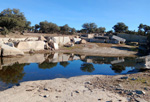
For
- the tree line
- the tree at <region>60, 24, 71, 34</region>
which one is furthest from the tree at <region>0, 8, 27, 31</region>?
the tree at <region>60, 24, 71, 34</region>

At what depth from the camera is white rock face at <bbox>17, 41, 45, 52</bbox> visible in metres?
29.0

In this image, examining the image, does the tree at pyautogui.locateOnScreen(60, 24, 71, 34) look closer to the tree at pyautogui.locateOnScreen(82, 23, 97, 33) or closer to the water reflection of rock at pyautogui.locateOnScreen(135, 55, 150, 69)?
the tree at pyautogui.locateOnScreen(82, 23, 97, 33)

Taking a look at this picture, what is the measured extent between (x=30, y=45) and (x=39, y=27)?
39.2 metres

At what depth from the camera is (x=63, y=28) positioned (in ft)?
229

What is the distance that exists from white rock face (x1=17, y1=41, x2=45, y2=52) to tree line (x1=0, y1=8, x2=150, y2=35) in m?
8.37

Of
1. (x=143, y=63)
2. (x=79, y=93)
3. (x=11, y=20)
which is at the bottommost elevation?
(x=79, y=93)

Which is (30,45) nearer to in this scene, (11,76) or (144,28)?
(11,76)

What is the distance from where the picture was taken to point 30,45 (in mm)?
31000

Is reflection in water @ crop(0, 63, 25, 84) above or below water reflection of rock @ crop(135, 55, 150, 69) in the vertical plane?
below

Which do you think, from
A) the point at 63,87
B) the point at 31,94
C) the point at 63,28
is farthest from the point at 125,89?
the point at 63,28

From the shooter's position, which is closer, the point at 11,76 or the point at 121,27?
the point at 11,76

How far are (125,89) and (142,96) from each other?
3.94 feet

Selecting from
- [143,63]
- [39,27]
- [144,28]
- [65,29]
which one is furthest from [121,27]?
[143,63]

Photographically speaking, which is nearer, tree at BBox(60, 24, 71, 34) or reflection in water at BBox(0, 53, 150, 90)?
reflection in water at BBox(0, 53, 150, 90)
